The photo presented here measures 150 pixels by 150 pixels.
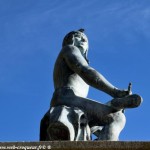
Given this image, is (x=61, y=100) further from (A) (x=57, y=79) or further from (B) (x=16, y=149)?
(B) (x=16, y=149)

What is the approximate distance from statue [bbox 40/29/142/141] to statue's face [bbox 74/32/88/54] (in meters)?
0.38

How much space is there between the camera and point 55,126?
24.9ft

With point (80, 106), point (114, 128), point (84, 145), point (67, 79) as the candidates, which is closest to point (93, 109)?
point (80, 106)

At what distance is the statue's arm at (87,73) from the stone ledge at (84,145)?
73.3 inches

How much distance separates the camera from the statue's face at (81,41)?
915 centimetres

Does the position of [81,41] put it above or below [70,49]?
above

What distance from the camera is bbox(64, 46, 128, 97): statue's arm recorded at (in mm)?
8000

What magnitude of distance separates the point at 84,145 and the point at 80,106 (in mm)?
1913

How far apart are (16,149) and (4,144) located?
17cm

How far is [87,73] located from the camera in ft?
27.0

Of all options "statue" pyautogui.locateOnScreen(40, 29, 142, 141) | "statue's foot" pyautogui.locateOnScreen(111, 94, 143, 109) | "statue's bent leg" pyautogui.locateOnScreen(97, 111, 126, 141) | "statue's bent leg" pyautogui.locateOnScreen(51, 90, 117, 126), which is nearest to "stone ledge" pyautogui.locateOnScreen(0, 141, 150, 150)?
"statue" pyautogui.locateOnScreen(40, 29, 142, 141)

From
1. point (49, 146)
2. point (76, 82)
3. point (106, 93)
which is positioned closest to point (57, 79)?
point (76, 82)

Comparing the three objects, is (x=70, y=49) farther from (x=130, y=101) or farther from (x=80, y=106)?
(x=130, y=101)

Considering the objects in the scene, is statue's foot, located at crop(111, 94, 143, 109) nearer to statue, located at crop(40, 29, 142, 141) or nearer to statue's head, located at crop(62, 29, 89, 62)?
statue, located at crop(40, 29, 142, 141)
